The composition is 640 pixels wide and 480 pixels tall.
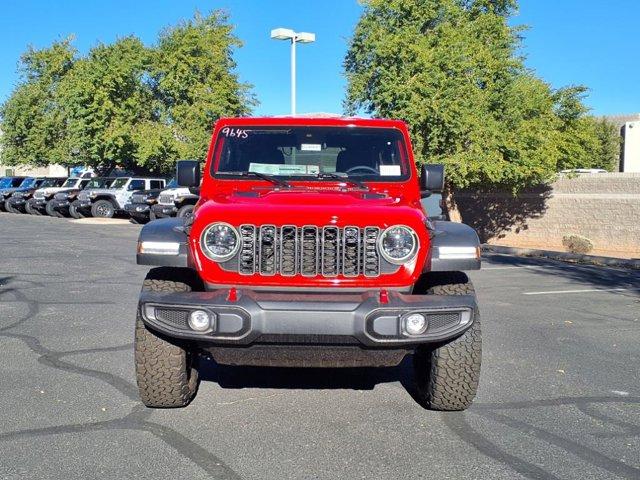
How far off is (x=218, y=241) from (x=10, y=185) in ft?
119

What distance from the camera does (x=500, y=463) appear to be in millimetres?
4133

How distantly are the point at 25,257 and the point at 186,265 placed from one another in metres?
11.3

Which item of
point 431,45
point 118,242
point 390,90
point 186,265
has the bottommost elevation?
point 118,242

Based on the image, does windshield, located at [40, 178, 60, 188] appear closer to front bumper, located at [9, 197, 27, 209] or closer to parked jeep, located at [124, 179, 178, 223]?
front bumper, located at [9, 197, 27, 209]

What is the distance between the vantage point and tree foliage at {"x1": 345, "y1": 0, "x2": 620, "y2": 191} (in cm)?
2094

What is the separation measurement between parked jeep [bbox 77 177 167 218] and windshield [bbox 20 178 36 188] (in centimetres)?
769

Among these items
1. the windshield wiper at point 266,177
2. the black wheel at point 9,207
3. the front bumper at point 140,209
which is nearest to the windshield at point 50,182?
the black wheel at point 9,207

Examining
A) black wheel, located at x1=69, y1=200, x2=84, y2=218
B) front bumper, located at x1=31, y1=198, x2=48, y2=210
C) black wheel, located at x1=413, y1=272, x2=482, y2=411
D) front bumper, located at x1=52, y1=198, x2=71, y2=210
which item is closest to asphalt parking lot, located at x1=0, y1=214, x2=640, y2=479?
black wheel, located at x1=413, y1=272, x2=482, y2=411

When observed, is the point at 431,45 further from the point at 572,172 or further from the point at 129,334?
the point at 129,334

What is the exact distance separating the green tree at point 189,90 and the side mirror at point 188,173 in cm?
2498

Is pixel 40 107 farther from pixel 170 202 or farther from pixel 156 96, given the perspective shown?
pixel 170 202

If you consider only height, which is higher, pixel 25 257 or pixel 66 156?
pixel 66 156

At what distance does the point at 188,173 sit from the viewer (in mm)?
5859

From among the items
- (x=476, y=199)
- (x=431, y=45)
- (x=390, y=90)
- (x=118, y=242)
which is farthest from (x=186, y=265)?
(x=476, y=199)
